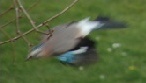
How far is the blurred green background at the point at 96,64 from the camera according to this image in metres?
4.18

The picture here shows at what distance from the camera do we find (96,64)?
4176mm

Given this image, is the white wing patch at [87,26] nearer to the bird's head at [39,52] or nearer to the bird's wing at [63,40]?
the bird's wing at [63,40]

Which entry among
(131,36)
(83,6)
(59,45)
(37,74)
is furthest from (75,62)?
(83,6)

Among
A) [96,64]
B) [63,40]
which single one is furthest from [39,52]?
[96,64]

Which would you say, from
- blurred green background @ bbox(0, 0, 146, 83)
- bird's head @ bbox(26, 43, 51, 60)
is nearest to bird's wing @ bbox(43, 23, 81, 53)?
bird's head @ bbox(26, 43, 51, 60)

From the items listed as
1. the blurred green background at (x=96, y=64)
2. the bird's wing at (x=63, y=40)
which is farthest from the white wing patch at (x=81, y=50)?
the blurred green background at (x=96, y=64)

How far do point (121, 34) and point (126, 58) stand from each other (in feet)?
1.52

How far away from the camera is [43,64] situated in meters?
4.37

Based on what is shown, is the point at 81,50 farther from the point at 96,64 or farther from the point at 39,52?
the point at 96,64

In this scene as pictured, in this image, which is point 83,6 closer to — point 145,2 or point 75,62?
point 145,2

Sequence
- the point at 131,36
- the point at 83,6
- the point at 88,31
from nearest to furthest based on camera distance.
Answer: the point at 88,31 → the point at 131,36 → the point at 83,6

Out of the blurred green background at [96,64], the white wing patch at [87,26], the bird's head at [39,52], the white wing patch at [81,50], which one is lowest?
the white wing patch at [81,50]

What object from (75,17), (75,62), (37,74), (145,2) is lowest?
(75,62)

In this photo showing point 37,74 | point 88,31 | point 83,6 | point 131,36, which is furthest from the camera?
point 83,6
